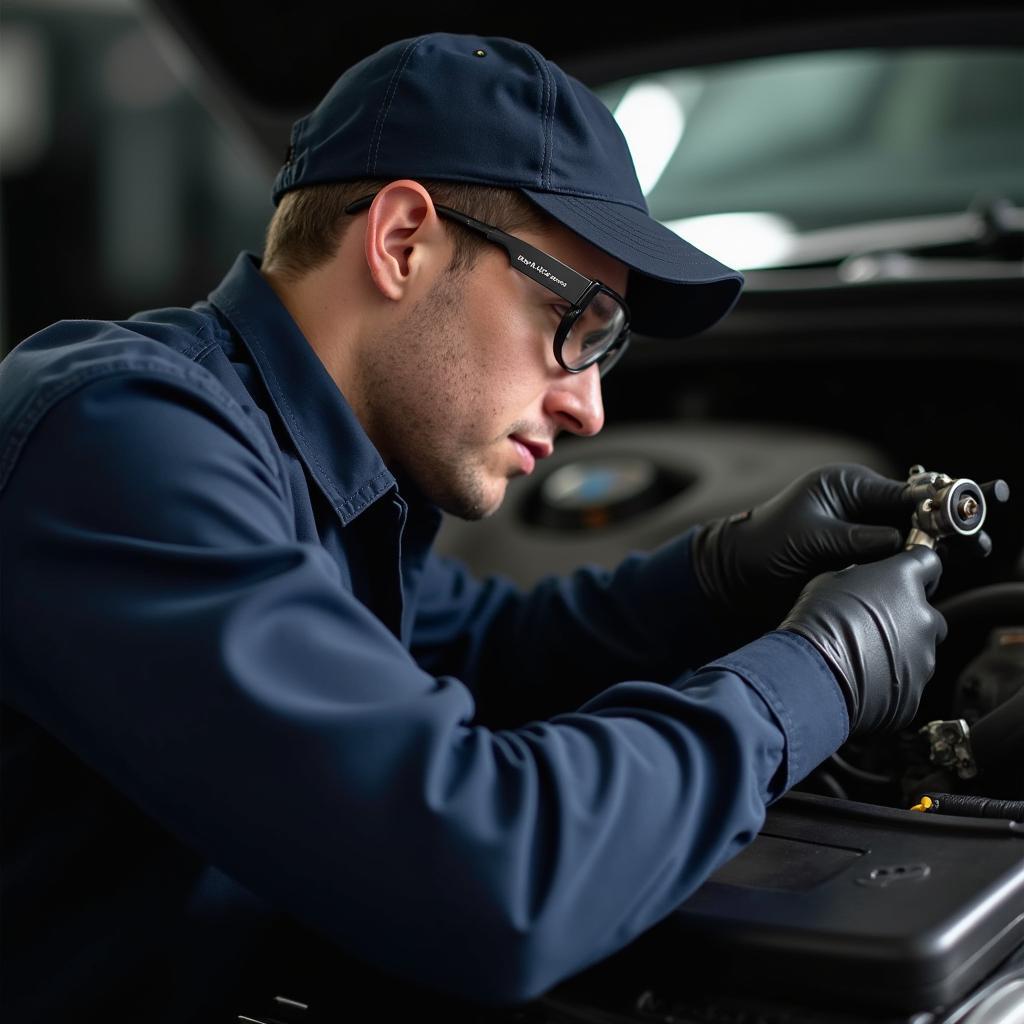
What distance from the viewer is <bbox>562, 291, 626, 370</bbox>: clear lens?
1.24 m

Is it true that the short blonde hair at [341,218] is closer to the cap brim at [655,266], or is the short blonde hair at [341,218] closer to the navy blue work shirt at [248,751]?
the cap brim at [655,266]

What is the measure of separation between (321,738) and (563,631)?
689 millimetres

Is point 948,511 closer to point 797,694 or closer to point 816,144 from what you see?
point 797,694

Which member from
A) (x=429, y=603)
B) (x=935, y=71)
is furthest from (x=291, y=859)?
(x=935, y=71)

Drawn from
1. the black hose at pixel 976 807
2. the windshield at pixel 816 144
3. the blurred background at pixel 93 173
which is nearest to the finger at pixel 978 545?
the black hose at pixel 976 807

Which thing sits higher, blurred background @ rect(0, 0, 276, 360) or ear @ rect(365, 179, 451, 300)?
ear @ rect(365, 179, 451, 300)

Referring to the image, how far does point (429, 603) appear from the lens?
5.05 feet

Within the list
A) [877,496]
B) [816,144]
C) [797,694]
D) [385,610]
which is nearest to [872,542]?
[877,496]

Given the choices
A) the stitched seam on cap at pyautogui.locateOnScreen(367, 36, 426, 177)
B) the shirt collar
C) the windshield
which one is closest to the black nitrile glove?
the shirt collar

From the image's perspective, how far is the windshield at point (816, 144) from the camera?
198cm

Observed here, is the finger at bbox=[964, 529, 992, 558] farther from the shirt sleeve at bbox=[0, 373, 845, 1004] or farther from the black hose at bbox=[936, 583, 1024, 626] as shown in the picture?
the shirt sleeve at bbox=[0, 373, 845, 1004]

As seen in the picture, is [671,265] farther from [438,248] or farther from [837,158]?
[837,158]

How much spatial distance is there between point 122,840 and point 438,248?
0.56 m

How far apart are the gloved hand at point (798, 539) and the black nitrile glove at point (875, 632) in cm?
13
